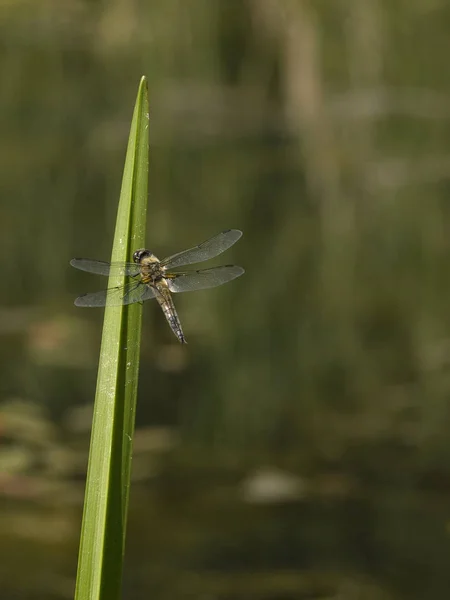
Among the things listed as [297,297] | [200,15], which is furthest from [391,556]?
[200,15]

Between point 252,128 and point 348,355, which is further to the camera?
point 252,128

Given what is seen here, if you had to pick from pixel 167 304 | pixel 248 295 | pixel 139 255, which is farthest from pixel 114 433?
pixel 248 295

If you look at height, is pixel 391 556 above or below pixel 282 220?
below

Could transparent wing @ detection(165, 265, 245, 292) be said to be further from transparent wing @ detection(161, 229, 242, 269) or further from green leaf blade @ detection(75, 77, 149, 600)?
green leaf blade @ detection(75, 77, 149, 600)

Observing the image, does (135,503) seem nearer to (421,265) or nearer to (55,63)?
(421,265)

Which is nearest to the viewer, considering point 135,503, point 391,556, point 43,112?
point 391,556

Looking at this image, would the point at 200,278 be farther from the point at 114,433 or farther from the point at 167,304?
the point at 114,433
